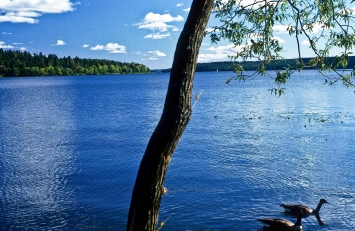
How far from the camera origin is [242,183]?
827 inches

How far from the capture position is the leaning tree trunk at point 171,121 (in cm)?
581

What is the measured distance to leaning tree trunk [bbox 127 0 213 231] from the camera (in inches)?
229

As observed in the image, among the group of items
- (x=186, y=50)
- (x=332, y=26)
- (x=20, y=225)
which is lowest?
(x=20, y=225)

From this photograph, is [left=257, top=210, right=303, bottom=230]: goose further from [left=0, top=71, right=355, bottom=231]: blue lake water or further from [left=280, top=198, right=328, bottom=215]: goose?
[left=280, top=198, right=328, bottom=215]: goose

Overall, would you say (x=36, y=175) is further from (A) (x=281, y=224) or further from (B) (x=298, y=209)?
(B) (x=298, y=209)

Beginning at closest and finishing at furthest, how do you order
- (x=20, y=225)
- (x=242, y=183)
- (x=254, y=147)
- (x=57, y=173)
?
(x=20, y=225) → (x=242, y=183) → (x=57, y=173) → (x=254, y=147)

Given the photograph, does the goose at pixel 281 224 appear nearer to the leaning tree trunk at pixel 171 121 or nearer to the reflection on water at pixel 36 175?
the reflection on water at pixel 36 175

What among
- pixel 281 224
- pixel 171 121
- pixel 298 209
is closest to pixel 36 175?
pixel 281 224

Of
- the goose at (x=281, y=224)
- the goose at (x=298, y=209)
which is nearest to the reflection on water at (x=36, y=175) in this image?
the goose at (x=281, y=224)

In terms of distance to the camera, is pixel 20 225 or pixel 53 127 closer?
pixel 20 225

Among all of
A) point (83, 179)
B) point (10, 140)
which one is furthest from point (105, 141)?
point (83, 179)

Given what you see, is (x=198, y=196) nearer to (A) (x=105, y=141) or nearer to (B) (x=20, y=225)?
(B) (x=20, y=225)

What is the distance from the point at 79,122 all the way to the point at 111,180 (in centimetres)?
2405

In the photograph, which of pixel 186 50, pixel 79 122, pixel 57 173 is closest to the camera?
pixel 186 50
